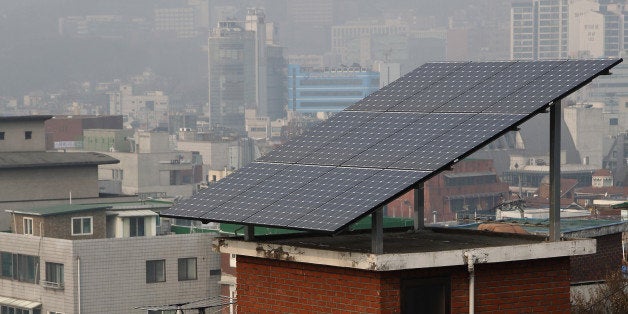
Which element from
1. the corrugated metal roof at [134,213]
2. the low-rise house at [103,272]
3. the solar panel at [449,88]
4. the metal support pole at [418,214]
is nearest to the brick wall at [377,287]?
the solar panel at [449,88]

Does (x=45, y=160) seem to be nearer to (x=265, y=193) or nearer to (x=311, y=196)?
(x=265, y=193)

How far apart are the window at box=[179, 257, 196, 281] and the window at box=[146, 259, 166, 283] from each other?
0.76 m

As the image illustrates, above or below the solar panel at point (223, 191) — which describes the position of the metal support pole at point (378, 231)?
below

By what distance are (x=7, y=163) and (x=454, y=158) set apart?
70962mm

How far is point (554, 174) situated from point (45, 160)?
230 ft

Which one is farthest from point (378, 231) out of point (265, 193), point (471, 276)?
point (265, 193)

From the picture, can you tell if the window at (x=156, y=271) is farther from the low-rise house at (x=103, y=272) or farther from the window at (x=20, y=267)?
the window at (x=20, y=267)

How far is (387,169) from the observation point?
591 inches

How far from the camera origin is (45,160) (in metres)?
83.9

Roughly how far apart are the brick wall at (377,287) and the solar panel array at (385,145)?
0.64m

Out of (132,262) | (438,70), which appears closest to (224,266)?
(132,262)

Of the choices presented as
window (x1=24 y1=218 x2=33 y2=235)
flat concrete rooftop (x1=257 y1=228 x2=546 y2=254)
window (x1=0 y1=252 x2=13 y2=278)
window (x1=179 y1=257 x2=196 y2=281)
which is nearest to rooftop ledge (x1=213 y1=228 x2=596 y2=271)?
flat concrete rooftop (x1=257 y1=228 x2=546 y2=254)

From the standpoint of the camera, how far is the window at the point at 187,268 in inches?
2382

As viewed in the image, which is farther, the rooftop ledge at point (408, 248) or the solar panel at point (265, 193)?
the solar panel at point (265, 193)
